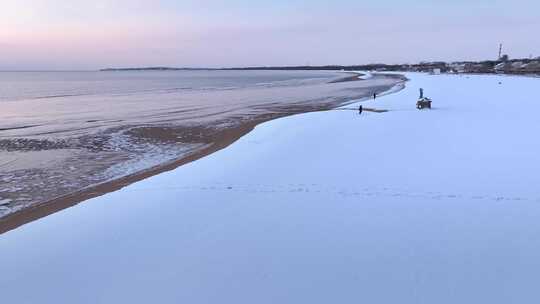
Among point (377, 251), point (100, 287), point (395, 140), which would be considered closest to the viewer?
point (100, 287)

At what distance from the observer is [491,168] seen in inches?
409

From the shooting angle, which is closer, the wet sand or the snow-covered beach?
the snow-covered beach

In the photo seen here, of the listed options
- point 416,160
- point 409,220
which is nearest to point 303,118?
point 416,160

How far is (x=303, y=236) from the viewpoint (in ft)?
21.7

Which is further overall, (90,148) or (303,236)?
(90,148)

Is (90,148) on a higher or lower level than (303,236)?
lower

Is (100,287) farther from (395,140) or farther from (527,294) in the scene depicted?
(395,140)

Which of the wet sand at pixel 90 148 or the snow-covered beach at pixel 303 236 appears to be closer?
the snow-covered beach at pixel 303 236

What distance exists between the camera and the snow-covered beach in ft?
16.6

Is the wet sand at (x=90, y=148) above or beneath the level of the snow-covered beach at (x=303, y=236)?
beneath

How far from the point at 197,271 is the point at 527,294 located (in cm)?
373

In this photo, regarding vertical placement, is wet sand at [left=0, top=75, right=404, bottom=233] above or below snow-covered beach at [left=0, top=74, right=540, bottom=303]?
below

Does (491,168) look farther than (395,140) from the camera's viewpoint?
No

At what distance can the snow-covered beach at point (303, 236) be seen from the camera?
Result: 16.6 ft
